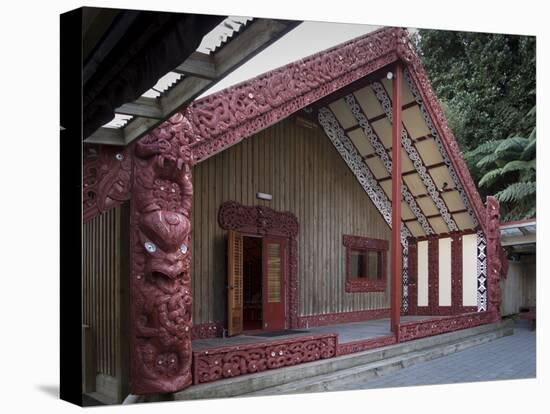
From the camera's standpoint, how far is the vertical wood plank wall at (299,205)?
24.6 feet

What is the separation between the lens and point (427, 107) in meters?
9.09

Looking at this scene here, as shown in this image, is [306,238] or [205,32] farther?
[306,238]

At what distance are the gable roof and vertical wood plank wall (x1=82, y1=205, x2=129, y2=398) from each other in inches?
39.2

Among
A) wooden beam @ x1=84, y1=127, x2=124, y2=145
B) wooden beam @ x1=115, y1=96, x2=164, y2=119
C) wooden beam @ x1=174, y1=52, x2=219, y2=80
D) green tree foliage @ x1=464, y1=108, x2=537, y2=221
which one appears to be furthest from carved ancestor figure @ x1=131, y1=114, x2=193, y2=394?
green tree foliage @ x1=464, y1=108, x2=537, y2=221

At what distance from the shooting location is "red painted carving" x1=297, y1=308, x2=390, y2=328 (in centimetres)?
Answer: 888

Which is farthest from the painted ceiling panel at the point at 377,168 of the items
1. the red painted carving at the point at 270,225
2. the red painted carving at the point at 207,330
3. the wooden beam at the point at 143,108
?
the wooden beam at the point at 143,108

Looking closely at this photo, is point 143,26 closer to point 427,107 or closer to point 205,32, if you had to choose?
point 205,32

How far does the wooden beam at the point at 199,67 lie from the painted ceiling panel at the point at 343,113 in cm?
513

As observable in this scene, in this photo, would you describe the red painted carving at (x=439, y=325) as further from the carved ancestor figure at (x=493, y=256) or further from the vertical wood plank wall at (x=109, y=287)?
the vertical wood plank wall at (x=109, y=287)

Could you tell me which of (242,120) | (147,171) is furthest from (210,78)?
(242,120)

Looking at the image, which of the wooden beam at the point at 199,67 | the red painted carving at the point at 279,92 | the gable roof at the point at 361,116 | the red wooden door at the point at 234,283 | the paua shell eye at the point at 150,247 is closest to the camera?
the wooden beam at the point at 199,67

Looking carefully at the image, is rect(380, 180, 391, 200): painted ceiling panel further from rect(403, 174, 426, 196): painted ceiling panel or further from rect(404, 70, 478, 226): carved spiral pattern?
rect(404, 70, 478, 226): carved spiral pattern

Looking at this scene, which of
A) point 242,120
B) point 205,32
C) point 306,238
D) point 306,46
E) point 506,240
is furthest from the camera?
point 506,240

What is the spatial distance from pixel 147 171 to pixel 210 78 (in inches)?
48.8
